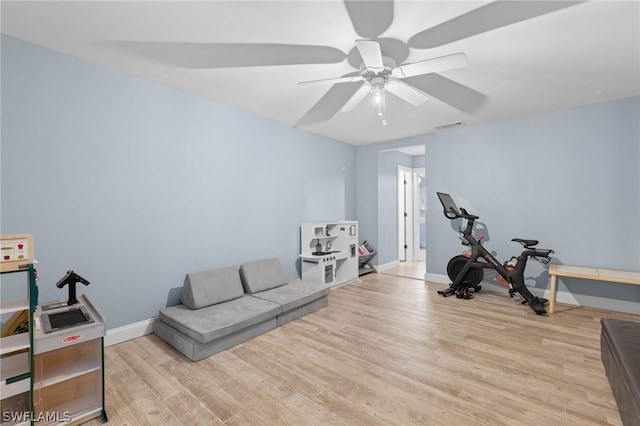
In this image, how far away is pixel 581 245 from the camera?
154 inches

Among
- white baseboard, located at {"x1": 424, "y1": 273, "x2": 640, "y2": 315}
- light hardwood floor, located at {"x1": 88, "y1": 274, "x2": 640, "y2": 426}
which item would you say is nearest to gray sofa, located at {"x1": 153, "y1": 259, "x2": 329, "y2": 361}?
light hardwood floor, located at {"x1": 88, "y1": 274, "x2": 640, "y2": 426}

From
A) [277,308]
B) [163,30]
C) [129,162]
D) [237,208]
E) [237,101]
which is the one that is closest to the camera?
[163,30]

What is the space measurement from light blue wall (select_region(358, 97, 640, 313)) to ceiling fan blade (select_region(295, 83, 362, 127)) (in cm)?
229

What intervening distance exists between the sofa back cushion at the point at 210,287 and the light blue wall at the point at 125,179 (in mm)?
242

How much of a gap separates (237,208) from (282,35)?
7.52 feet

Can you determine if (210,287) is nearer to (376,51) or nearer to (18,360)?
(18,360)

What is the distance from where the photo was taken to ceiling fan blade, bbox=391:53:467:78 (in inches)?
82.2

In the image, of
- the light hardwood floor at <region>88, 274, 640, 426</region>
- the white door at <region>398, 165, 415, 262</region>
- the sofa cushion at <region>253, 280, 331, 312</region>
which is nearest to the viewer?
the light hardwood floor at <region>88, 274, 640, 426</region>

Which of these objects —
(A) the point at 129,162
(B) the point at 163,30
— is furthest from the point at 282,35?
(A) the point at 129,162

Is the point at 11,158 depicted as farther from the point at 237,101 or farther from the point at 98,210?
the point at 237,101

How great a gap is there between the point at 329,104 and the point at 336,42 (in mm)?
1344

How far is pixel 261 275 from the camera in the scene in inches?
149

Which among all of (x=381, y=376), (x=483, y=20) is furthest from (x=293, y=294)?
(x=483, y=20)

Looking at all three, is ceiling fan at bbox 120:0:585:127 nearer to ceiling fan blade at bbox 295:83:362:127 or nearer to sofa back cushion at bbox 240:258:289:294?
ceiling fan blade at bbox 295:83:362:127
